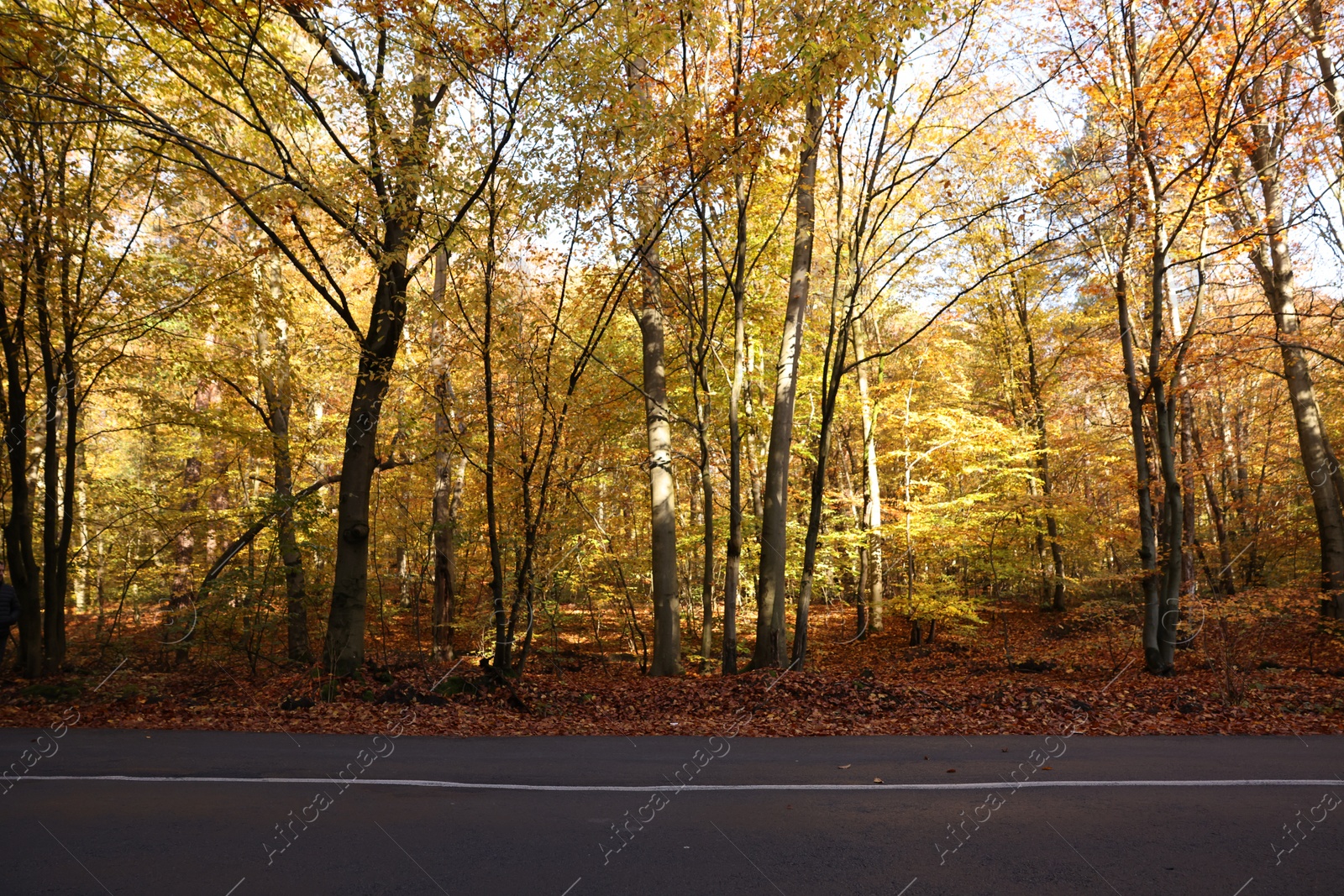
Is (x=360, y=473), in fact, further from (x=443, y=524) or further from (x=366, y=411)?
(x=443, y=524)

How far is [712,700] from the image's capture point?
385 inches

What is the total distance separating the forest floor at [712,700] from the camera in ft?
27.1

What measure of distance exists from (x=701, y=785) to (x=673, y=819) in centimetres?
90

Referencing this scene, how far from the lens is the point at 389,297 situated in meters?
10.6

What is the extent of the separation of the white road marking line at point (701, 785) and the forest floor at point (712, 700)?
2226 mm

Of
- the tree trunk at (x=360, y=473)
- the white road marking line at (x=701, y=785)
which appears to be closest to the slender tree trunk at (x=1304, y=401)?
the white road marking line at (x=701, y=785)

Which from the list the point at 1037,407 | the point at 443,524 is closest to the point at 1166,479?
the point at 1037,407

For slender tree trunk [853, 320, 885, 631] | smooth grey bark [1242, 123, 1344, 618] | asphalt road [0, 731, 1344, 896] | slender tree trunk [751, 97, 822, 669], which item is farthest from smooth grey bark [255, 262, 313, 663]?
smooth grey bark [1242, 123, 1344, 618]

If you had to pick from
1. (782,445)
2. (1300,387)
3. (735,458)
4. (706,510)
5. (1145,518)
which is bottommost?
(1145,518)

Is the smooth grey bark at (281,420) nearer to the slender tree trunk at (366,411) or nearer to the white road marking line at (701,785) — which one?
A: the slender tree trunk at (366,411)

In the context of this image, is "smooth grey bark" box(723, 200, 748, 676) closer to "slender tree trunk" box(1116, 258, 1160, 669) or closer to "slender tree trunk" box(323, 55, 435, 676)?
"slender tree trunk" box(323, 55, 435, 676)

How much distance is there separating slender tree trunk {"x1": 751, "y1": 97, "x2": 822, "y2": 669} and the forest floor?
1045 mm

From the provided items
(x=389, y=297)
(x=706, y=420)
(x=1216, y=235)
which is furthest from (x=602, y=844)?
(x=1216, y=235)

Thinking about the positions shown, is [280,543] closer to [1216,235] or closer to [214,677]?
[214,677]
